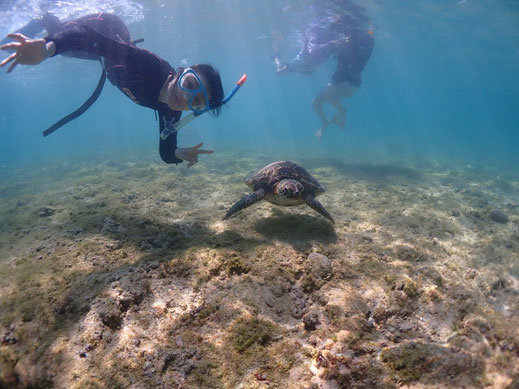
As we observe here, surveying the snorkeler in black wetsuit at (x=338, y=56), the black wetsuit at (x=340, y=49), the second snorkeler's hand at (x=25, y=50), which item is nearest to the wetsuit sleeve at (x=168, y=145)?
the second snorkeler's hand at (x=25, y=50)

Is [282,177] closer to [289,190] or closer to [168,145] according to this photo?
[289,190]

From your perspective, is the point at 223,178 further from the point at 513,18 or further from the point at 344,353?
the point at 513,18

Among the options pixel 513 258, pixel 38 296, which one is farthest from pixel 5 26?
pixel 513 258

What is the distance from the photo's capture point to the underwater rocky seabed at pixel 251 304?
2.12 meters

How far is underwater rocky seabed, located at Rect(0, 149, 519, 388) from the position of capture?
212cm

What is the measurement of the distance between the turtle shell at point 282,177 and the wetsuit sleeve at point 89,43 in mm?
2956

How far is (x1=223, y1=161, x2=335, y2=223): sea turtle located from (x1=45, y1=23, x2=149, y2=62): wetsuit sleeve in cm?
292

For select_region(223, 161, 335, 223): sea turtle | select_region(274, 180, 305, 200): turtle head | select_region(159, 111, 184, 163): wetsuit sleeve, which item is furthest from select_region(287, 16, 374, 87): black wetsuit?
select_region(159, 111, 184, 163): wetsuit sleeve

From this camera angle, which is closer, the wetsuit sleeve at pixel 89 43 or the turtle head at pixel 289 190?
the wetsuit sleeve at pixel 89 43

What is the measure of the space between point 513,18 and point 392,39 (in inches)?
450

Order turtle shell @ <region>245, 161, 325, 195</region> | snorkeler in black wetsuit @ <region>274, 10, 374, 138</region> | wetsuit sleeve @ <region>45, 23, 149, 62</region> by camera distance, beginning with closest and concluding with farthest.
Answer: wetsuit sleeve @ <region>45, 23, 149, 62</region> → turtle shell @ <region>245, 161, 325, 195</region> → snorkeler in black wetsuit @ <region>274, 10, 374, 138</region>

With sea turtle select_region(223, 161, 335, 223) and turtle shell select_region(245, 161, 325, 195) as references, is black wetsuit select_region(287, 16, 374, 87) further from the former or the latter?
sea turtle select_region(223, 161, 335, 223)

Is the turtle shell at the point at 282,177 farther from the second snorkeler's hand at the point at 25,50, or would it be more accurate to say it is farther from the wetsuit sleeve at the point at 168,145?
the second snorkeler's hand at the point at 25,50

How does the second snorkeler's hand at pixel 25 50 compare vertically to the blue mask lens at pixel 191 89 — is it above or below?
above
